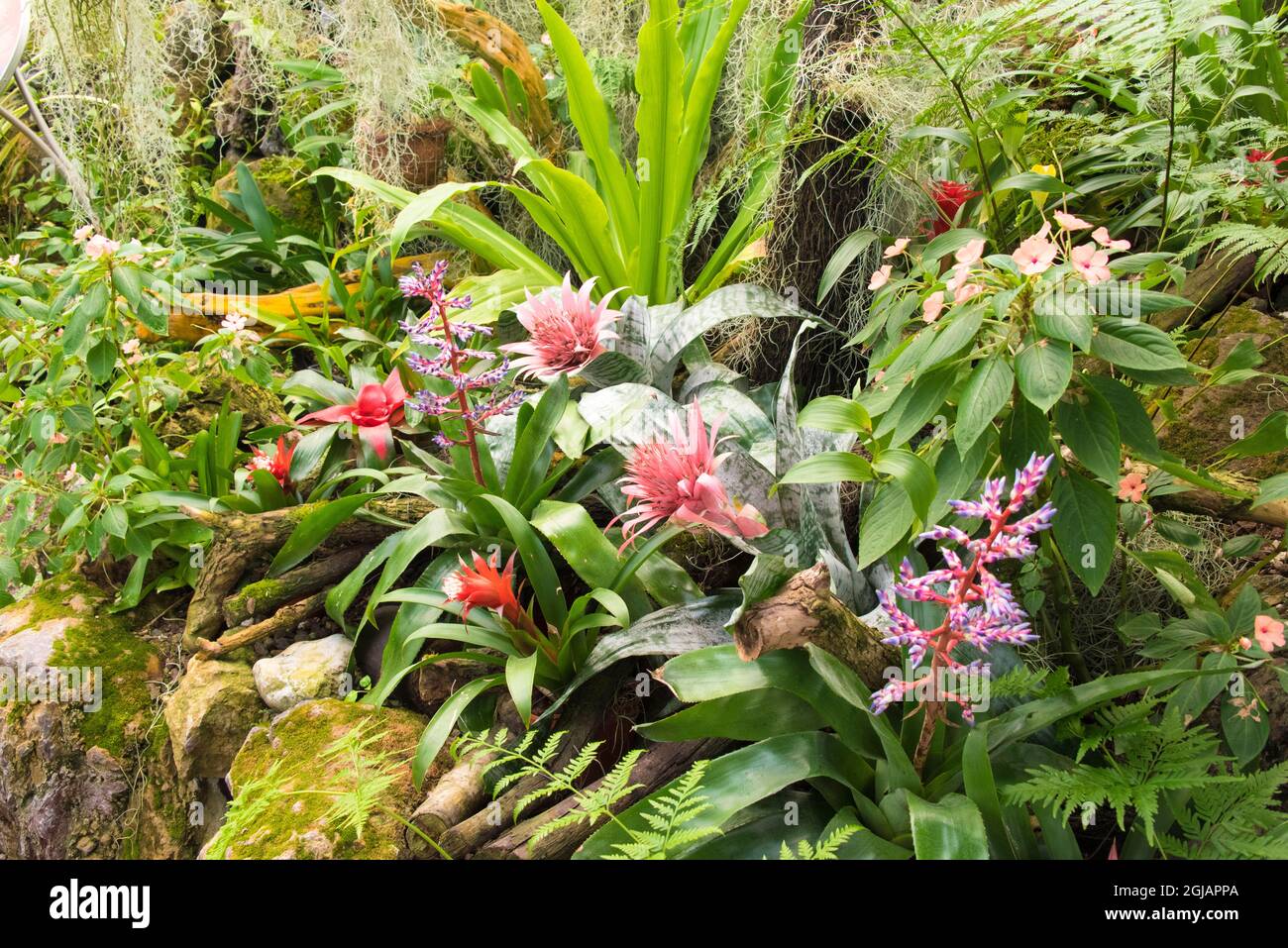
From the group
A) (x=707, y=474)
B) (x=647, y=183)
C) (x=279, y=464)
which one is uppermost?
(x=647, y=183)

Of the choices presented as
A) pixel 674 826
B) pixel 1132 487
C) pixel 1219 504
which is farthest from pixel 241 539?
pixel 1219 504

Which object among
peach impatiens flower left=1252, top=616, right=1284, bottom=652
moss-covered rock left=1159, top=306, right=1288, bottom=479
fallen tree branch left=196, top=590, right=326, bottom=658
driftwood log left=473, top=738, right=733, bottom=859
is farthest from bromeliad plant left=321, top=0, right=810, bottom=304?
peach impatiens flower left=1252, top=616, right=1284, bottom=652

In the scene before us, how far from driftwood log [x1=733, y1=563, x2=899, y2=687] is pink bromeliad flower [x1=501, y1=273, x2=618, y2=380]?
2.41 feet

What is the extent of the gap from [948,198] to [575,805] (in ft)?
4.40

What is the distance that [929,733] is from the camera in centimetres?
119

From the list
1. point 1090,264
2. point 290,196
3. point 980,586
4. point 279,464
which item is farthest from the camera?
point 290,196

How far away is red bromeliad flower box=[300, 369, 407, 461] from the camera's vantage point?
2176 mm

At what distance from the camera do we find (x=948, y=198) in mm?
1909

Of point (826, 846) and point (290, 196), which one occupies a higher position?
point (290, 196)

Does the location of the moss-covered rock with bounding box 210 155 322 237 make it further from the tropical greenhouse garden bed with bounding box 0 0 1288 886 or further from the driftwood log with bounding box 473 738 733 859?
the driftwood log with bounding box 473 738 733 859

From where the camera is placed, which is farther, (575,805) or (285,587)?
(285,587)

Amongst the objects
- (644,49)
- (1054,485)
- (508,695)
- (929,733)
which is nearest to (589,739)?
(508,695)

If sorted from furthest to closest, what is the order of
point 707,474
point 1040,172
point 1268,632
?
point 1040,172, point 707,474, point 1268,632

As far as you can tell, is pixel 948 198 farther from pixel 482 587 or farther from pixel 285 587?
pixel 285 587
